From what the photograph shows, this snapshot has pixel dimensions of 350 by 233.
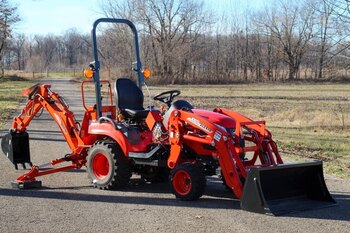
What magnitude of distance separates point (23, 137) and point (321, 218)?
523 centimetres

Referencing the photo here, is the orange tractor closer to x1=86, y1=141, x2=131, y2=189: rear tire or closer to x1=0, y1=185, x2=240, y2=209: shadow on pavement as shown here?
x1=86, y1=141, x2=131, y2=189: rear tire

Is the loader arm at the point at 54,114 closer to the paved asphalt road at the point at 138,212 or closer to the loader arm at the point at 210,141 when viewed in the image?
the paved asphalt road at the point at 138,212

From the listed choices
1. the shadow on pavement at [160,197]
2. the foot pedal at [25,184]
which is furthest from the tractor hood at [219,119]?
the foot pedal at [25,184]

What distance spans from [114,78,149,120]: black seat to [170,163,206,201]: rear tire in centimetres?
120

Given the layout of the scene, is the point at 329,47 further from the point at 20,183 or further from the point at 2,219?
the point at 2,219

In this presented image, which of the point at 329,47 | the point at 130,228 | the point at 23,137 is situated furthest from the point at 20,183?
the point at 329,47

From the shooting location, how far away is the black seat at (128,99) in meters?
7.88

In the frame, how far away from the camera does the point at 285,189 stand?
22.5 ft

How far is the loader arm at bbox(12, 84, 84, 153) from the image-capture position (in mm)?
8562

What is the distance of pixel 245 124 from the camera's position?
700 centimetres

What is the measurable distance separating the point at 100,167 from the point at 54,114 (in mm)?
1447

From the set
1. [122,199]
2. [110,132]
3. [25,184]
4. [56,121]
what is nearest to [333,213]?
[122,199]

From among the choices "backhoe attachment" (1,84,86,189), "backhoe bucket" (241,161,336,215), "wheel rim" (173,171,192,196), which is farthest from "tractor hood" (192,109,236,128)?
"backhoe attachment" (1,84,86,189)

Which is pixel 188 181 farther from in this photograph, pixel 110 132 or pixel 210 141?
A: pixel 110 132
